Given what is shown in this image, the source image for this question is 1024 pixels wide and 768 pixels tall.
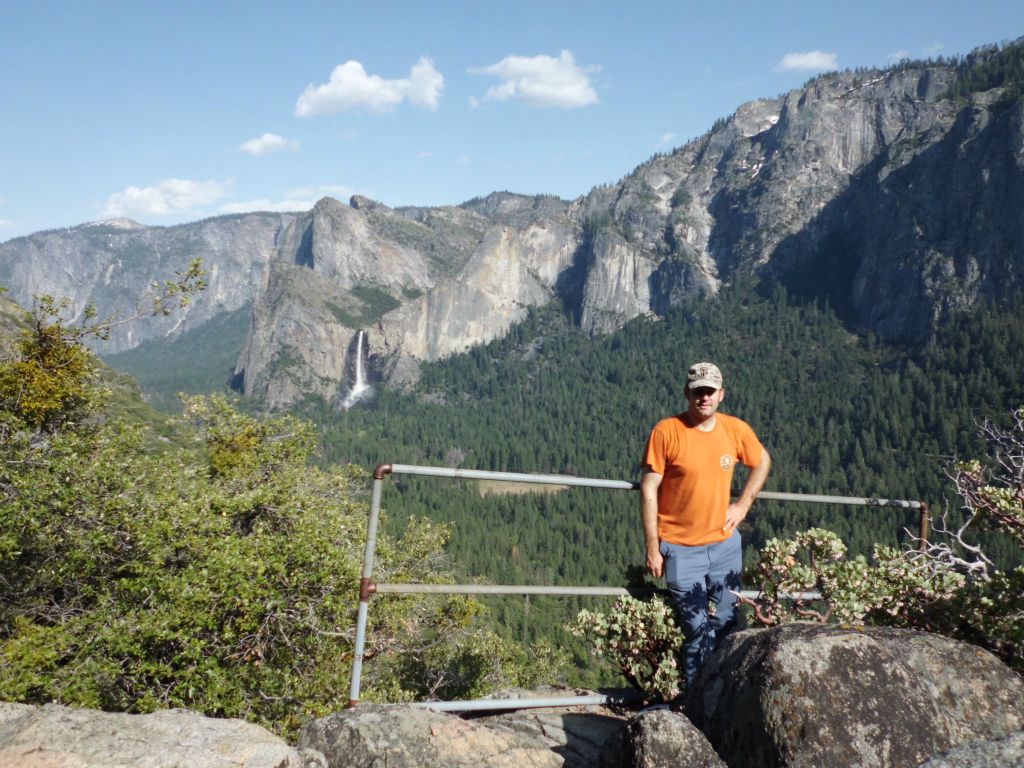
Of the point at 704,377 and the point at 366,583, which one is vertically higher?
the point at 704,377

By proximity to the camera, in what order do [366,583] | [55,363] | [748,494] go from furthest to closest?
[55,363] < [748,494] < [366,583]

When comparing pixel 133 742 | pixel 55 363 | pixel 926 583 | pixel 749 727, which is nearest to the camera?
pixel 133 742

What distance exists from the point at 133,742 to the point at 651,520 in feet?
12.7

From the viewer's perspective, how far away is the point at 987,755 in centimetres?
341

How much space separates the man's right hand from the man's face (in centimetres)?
121

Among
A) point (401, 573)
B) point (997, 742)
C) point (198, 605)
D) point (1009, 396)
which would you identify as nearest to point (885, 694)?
point (997, 742)

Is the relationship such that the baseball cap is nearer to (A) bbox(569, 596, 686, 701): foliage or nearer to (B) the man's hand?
(B) the man's hand

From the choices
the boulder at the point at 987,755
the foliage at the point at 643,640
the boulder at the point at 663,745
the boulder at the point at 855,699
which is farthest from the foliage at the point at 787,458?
the boulder at the point at 987,755

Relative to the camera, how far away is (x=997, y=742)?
3.48 meters

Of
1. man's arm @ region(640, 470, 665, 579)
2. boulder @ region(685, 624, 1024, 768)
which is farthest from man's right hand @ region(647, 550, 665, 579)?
boulder @ region(685, 624, 1024, 768)

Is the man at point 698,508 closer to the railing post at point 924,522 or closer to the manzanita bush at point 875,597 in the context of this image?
the manzanita bush at point 875,597

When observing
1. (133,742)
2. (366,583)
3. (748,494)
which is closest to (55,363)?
(366,583)

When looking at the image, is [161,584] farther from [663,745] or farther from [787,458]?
[787,458]

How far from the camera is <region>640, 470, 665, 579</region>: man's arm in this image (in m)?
5.63
